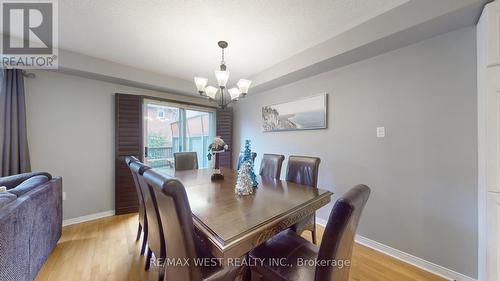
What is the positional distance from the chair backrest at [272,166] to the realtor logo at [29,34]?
2648 millimetres

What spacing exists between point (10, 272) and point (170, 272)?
3.56 feet

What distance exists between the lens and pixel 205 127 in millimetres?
4434

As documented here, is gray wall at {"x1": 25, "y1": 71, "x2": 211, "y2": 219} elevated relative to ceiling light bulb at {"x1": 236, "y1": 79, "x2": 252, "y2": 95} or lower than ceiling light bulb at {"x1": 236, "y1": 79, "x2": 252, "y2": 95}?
lower

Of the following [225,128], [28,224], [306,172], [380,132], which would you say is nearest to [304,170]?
[306,172]

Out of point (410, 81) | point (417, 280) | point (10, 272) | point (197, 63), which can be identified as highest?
point (197, 63)

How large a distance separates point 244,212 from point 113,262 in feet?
5.38

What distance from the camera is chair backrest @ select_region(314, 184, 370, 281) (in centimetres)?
77

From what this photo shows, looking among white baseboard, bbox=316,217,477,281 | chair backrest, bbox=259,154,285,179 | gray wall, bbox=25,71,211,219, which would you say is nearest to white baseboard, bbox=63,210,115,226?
gray wall, bbox=25,71,211,219

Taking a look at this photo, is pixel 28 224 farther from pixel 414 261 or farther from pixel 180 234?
pixel 414 261

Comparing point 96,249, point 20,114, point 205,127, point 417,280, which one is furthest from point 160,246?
point 205,127

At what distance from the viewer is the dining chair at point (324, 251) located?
79 centimetres

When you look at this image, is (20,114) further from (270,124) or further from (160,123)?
(270,124)

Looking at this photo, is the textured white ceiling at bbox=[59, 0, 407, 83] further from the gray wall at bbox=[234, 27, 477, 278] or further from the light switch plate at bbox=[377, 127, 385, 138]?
the light switch plate at bbox=[377, 127, 385, 138]

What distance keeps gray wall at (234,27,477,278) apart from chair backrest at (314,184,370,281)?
57.2 inches
